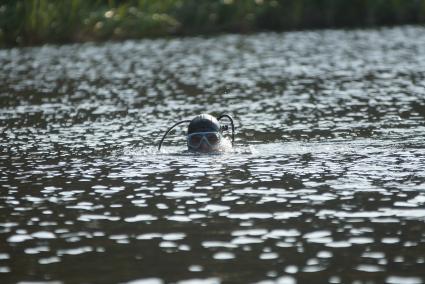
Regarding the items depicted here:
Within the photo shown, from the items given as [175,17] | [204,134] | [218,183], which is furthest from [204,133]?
[175,17]

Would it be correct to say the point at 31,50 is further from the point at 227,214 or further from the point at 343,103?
the point at 227,214

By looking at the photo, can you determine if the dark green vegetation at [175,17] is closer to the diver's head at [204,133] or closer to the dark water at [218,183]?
the dark water at [218,183]

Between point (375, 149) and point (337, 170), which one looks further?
point (375, 149)

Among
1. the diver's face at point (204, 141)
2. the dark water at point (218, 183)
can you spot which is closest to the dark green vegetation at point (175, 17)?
the dark water at point (218, 183)

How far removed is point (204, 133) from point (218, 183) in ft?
11.3

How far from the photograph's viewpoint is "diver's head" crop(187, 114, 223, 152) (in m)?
20.7

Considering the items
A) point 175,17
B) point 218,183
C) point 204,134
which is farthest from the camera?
point 175,17

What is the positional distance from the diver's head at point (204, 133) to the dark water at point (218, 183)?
369mm

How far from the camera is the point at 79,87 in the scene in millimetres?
37188

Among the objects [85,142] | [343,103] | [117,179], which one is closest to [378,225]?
[117,179]

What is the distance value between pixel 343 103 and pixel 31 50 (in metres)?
27.0

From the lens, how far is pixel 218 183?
17391 mm

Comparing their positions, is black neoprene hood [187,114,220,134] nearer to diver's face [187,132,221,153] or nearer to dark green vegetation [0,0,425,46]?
diver's face [187,132,221,153]

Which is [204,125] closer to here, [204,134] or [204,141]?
[204,134]
